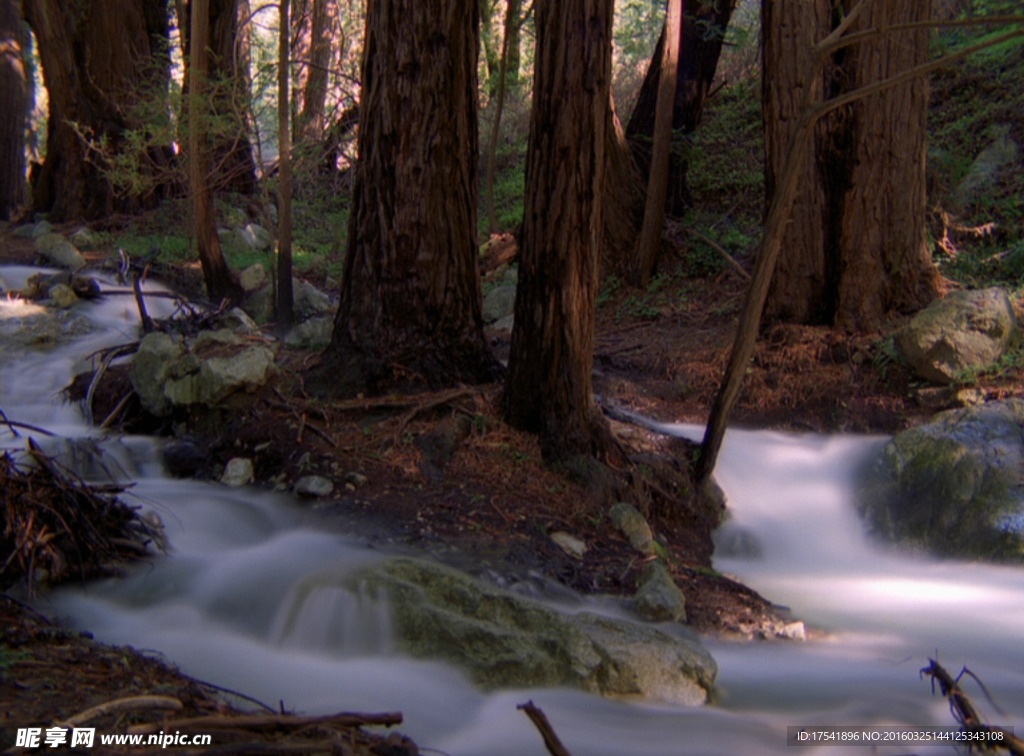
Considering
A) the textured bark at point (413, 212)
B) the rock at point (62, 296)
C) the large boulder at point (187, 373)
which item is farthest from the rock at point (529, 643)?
the rock at point (62, 296)

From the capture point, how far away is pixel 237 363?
6496 millimetres

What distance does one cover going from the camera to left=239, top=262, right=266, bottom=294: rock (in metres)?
11.9

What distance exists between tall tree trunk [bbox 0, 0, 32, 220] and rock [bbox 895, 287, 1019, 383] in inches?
662

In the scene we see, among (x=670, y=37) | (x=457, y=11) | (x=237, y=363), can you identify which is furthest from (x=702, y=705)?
(x=670, y=37)

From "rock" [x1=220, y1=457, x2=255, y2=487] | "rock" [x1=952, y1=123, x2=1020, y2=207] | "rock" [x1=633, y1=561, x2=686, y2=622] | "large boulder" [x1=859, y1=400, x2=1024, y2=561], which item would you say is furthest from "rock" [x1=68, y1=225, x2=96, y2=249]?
"rock" [x1=952, y1=123, x2=1020, y2=207]

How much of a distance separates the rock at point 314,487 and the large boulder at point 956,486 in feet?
13.5

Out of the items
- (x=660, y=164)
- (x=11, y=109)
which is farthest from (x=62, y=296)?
(x=11, y=109)

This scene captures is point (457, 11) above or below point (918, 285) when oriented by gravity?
above

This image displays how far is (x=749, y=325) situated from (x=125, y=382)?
519 centimetres

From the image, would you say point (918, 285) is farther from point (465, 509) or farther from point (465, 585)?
point (465, 585)

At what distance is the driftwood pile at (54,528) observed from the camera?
13.6ft

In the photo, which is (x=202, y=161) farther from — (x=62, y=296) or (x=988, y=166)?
(x=988, y=166)

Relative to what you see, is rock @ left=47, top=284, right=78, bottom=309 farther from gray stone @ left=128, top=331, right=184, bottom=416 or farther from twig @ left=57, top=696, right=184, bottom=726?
twig @ left=57, top=696, right=184, bottom=726

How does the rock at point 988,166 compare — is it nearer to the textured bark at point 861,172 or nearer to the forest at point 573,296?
the forest at point 573,296
